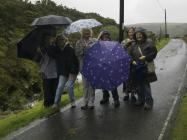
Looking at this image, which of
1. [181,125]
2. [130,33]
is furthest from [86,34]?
[181,125]

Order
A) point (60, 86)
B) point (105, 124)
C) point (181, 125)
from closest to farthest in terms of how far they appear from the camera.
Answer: point (181, 125), point (105, 124), point (60, 86)

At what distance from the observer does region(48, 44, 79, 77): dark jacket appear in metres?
11.3

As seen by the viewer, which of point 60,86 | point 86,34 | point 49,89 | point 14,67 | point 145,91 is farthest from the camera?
point 14,67

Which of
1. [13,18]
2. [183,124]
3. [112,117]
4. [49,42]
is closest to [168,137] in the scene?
[183,124]

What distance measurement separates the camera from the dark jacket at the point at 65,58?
1131 cm

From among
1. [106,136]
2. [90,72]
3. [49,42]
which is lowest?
[106,136]

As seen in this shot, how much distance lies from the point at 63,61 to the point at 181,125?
3341 mm

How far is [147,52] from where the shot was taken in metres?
11.4

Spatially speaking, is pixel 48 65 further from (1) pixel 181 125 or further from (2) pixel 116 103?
(1) pixel 181 125

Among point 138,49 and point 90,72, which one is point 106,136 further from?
point 138,49

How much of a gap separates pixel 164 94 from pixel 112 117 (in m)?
3.75

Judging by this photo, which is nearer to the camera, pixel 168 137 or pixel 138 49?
pixel 168 137

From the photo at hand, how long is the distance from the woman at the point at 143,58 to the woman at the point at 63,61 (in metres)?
1.53

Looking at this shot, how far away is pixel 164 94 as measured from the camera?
14.1 meters
